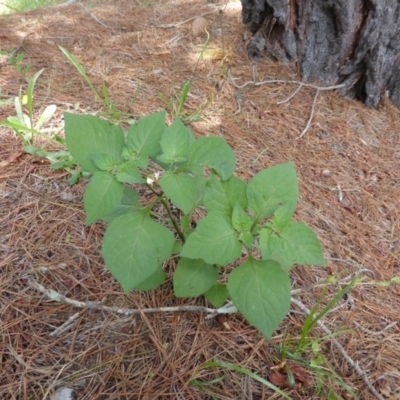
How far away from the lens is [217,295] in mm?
1299

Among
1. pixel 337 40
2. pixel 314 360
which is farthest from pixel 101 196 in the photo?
pixel 337 40

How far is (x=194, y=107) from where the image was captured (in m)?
2.31

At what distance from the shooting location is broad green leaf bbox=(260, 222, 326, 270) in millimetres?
1127

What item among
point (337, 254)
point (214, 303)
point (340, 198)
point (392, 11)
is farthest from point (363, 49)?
point (214, 303)

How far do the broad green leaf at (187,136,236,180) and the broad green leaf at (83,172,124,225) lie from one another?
0.26 m

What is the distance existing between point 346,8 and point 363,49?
1.03 feet

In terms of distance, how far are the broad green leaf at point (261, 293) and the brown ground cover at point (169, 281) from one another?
27cm

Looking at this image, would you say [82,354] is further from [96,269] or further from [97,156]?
[97,156]

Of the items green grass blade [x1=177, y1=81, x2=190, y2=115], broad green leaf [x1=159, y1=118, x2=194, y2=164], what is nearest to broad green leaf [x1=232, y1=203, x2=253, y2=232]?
broad green leaf [x1=159, y1=118, x2=194, y2=164]

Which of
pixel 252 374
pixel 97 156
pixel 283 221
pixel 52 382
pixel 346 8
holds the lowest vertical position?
pixel 52 382

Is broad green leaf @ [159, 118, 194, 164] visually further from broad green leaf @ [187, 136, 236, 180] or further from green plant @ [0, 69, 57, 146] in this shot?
green plant @ [0, 69, 57, 146]

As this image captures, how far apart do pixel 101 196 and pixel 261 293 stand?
57cm

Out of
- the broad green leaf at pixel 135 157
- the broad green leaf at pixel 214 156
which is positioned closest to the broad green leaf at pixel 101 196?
the broad green leaf at pixel 135 157

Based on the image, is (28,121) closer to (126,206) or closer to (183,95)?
(183,95)
